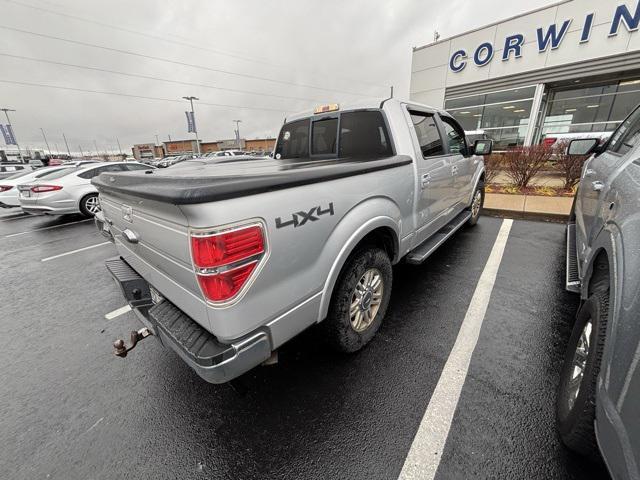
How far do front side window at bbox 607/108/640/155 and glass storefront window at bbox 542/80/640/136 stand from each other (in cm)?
1667

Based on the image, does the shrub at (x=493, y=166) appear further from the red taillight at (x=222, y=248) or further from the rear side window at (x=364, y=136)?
the red taillight at (x=222, y=248)

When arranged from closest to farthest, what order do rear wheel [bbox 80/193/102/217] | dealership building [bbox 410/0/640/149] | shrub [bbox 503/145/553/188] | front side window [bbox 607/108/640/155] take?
front side window [bbox 607/108/640/155] < shrub [bbox 503/145/553/188] < rear wheel [bbox 80/193/102/217] < dealership building [bbox 410/0/640/149]

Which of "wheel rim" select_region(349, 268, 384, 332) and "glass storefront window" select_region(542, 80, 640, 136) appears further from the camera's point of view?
"glass storefront window" select_region(542, 80, 640, 136)

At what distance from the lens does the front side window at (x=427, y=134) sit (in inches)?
114

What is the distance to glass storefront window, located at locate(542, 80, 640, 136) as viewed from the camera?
45.5ft

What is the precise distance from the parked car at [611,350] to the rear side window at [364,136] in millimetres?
1667

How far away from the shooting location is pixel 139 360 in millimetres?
2414

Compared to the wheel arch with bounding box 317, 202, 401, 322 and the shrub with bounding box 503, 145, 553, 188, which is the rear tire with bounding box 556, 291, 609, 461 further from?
the shrub with bounding box 503, 145, 553, 188

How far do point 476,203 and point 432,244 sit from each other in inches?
104

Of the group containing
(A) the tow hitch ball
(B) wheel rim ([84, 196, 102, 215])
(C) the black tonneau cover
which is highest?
(C) the black tonneau cover

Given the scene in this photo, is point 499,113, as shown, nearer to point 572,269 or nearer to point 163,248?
point 572,269

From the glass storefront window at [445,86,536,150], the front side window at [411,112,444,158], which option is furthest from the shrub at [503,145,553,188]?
the glass storefront window at [445,86,536,150]

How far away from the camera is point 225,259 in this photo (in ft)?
4.10

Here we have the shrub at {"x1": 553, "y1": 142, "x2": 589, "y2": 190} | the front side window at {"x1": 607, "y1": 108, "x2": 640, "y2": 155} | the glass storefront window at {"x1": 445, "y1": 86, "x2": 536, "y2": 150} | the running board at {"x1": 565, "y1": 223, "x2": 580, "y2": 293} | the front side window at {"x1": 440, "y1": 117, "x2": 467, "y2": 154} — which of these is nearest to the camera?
the running board at {"x1": 565, "y1": 223, "x2": 580, "y2": 293}
